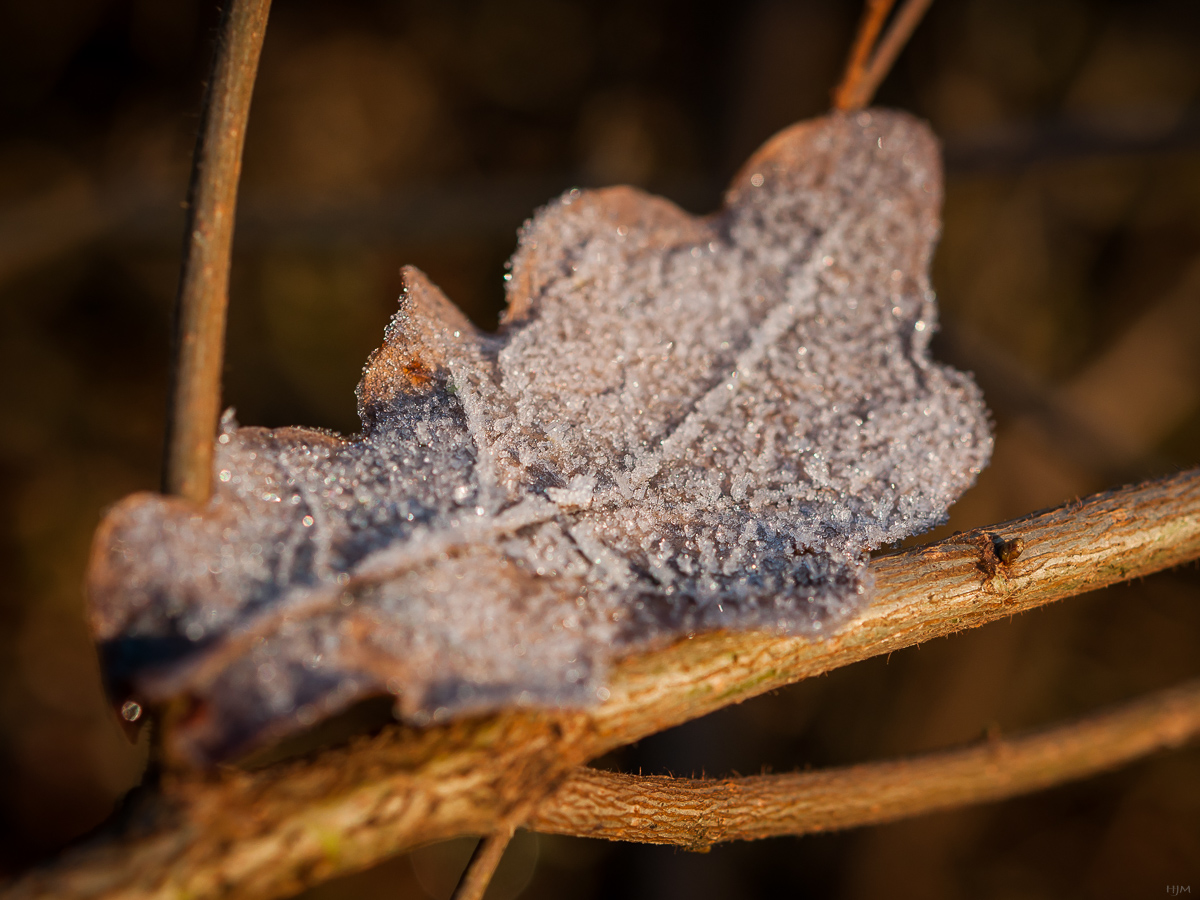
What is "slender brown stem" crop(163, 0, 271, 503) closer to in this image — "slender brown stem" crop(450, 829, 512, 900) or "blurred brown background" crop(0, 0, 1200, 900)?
"slender brown stem" crop(450, 829, 512, 900)

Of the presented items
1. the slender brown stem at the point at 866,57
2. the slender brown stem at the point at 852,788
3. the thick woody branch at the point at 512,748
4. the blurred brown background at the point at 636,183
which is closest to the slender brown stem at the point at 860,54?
the slender brown stem at the point at 866,57

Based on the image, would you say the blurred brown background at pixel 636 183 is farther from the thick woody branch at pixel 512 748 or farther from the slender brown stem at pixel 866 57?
the thick woody branch at pixel 512 748

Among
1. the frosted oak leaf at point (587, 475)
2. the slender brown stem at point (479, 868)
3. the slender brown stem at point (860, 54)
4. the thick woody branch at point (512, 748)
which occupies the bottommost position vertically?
the slender brown stem at point (479, 868)

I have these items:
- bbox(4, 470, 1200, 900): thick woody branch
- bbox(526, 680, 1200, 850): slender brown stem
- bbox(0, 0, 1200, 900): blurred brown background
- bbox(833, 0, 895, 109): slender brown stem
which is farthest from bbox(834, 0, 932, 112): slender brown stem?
bbox(0, 0, 1200, 900): blurred brown background

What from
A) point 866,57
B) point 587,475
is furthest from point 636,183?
point 587,475

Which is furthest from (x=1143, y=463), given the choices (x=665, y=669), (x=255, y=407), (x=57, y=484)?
(x=57, y=484)
